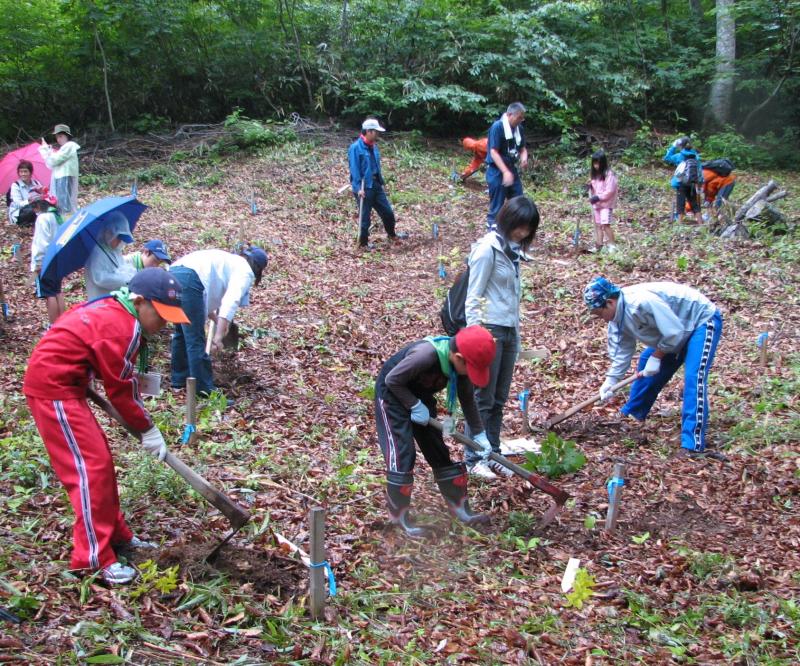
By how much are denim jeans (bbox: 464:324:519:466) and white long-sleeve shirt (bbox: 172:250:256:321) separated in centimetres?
241

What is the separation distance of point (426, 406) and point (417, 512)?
0.90 metres

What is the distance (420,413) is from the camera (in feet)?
13.9

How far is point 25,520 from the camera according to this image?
164 inches

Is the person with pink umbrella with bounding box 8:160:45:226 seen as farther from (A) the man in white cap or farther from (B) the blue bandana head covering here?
(B) the blue bandana head covering

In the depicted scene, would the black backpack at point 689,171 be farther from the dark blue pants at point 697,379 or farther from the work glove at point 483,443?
the work glove at point 483,443

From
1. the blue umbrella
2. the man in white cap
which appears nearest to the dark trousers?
the blue umbrella

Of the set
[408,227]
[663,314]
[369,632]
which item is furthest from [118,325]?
[408,227]

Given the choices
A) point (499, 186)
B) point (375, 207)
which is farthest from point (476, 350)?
point (375, 207)

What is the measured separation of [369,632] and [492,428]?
219cm

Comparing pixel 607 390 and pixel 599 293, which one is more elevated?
pixel 599 293

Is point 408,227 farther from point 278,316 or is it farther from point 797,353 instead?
point 797,353

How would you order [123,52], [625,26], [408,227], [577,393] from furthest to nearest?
[625,26], [123,52], [408,227], [577,393]

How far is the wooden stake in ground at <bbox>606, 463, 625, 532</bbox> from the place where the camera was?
4.57 metres

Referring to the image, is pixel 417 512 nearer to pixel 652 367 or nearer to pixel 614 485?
pixel 614 485
